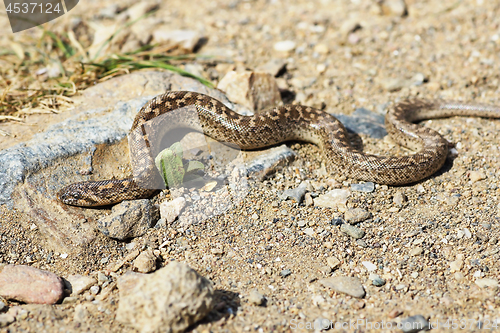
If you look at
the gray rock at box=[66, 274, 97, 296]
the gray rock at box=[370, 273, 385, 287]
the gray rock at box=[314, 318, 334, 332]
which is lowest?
the gray rock at box=[370, 273, 385, 287]

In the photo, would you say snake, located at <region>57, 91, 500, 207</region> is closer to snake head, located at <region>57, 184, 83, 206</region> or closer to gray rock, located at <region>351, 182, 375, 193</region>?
snake head, located at <region>57, 184, 83, 206</region>

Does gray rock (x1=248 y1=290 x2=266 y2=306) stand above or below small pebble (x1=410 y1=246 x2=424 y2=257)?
above

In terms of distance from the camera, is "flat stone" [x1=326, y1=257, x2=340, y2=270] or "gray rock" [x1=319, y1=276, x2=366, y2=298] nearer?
"gray rock" [x1=319, y1=276, x2=366, y2=298]

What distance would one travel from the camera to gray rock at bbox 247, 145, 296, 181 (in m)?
8.15

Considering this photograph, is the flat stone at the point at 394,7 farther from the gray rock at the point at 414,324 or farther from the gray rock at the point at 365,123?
the gray rock at the point at 414,324

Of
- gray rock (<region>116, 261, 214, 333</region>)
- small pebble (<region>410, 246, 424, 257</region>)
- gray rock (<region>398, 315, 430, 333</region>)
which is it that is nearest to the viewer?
gray rock (<region>116, 261, 214, 333</region>)

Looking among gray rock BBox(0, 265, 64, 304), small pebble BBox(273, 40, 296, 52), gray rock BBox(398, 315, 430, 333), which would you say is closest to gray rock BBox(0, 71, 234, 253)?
gray rock BBox(0, 265, 64, 304)

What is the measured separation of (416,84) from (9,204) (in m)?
9.80

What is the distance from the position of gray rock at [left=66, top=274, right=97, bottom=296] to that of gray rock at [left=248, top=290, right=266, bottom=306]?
241cm

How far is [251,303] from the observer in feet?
19.1

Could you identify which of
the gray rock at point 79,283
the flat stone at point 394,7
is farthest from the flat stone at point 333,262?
the flat stone at point 394,7

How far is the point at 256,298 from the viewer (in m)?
5.80

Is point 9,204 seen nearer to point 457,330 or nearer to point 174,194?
point 174,194

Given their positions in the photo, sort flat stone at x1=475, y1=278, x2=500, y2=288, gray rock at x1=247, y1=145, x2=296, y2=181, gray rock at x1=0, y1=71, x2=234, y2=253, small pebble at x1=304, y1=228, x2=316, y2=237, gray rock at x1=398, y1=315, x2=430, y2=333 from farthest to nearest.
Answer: gray rock at x1=247, y1=145, x2=296, y2=181 < small pebble at x1=304, y1=228, x2=316, y2=237 < gray rock at x1=0, y1=71, x2=234, y2=253 < flat stone at x1=475, y1=278, x2=500, y2=288 < gray rock at x1=398, y1=315, x2=430, y2=333
